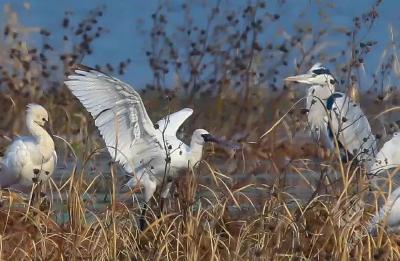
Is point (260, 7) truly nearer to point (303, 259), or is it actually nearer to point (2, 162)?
point (2, 162)

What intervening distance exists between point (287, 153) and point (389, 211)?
202 inches

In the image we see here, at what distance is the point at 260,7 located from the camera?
39.8 ft

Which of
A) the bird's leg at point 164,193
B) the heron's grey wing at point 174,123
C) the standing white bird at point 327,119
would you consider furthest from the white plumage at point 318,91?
the bird's leg at point 164,193

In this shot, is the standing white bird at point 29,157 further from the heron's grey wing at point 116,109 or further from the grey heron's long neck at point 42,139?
the heron's grey wing at point 116,109

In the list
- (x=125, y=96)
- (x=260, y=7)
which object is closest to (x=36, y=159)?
(x=125, y=96)

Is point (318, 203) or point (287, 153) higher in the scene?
point (318, 203)

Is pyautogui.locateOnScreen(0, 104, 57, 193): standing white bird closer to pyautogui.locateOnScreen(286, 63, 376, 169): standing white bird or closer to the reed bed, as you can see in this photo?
the reed bed

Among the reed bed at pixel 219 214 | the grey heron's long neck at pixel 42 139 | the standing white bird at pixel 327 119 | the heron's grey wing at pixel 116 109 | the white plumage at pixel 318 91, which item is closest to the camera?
the reed bed at pixel 219 214

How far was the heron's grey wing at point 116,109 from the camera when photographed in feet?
28.8

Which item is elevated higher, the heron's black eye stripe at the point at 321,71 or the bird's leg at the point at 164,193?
the heron's black eye stripe at the point at 321,71

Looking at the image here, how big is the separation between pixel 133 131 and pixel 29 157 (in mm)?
853

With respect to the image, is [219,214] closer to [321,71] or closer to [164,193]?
[164,193]

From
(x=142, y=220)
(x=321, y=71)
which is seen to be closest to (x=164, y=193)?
(x=142, y=220)

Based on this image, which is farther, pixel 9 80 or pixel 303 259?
pixel 9 80
